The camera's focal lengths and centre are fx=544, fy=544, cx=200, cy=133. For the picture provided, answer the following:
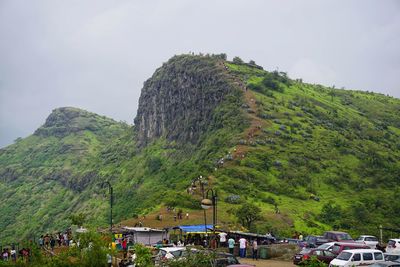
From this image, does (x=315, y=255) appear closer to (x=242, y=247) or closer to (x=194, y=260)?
(x=242, y=247)

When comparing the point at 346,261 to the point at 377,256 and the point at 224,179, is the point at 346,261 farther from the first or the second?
the point at 224,179

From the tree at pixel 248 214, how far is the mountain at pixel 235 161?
1.17m

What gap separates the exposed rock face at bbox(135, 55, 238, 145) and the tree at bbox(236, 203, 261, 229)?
60.1 m

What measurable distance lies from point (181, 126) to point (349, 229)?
69.6 meters

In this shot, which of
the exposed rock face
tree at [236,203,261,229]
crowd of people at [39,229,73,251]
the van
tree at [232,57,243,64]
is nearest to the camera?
the van

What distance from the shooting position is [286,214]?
66250mm

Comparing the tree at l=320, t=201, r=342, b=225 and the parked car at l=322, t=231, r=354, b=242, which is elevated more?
the tree at l=320, t=201, r=342, b=225

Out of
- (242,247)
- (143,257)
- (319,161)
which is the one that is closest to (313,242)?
(242,247)

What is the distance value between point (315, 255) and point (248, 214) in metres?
23.4

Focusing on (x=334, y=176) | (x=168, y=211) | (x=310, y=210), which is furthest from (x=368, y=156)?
(x=168, y=211)

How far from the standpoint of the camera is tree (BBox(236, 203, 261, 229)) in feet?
187

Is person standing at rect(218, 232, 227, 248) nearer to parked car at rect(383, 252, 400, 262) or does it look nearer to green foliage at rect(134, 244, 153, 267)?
parked car at rect(383, 252, 400, 262)

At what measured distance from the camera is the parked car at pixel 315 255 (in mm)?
33688

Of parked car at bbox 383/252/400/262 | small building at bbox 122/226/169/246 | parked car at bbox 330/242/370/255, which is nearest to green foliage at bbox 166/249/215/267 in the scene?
Result: parked car at bbox 383/252/400/262
